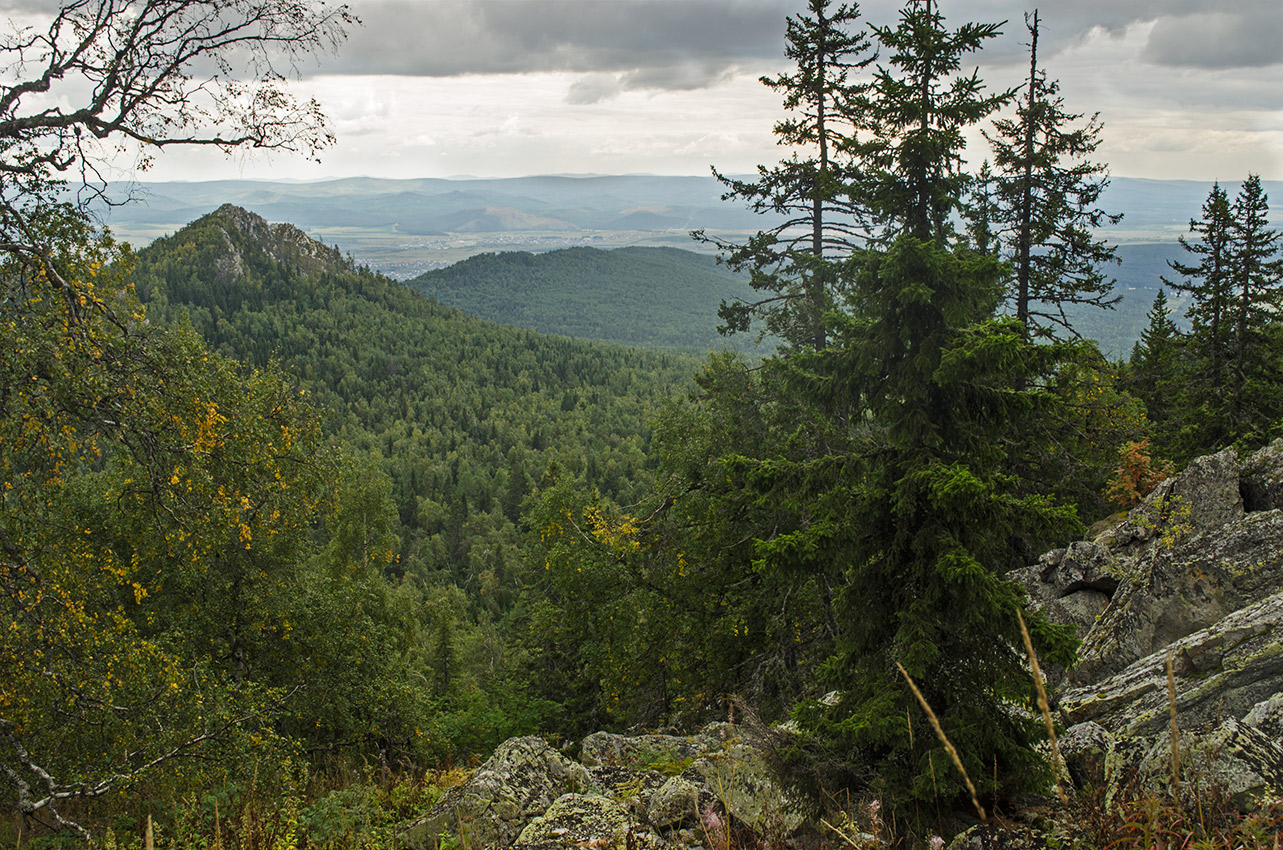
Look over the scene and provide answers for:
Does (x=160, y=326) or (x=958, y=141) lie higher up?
(x=958, y=141)

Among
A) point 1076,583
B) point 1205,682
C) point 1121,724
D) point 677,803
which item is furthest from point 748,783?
point 1076,583

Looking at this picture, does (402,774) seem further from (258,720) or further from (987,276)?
(987,276)

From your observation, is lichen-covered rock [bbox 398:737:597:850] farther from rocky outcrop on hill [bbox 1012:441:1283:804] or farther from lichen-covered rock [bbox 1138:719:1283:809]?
rocky outcrop on hill [bbox 1012:441:1283:804]

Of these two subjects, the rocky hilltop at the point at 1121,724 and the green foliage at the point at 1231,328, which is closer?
the rocky hilltop at the point at 1121,724

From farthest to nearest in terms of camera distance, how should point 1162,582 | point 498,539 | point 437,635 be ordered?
point 498,539 < point 437,635 < point 1162,582

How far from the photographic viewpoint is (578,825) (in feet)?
19.1

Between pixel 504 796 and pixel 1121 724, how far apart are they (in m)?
5.35

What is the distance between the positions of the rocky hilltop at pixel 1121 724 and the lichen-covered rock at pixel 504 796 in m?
0.02

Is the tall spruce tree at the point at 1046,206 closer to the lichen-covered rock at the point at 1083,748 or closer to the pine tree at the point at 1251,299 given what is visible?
the pine tree at the point at 1251,299

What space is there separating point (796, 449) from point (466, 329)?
146 metres

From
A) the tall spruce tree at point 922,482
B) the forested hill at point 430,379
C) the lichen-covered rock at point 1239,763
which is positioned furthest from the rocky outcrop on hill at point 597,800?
the forested hill at point 430,379

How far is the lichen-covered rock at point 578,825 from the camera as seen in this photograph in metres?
5.19

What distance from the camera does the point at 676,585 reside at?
43.9 ft

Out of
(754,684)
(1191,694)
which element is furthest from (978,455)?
(754,684)
